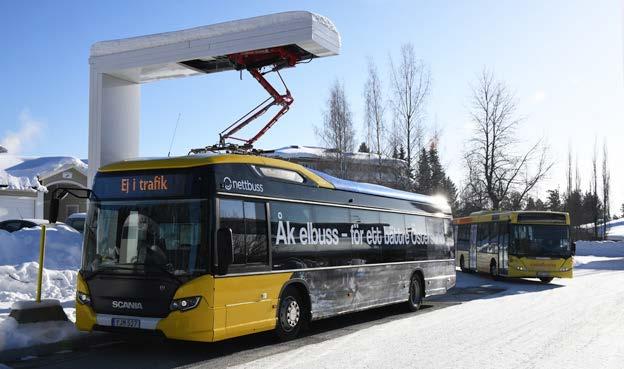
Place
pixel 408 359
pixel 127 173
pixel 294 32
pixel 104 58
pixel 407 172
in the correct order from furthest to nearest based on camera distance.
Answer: pixel 407 172
pixel 104 58
pixel 294 32
pixel 127 173
pixel 408 359

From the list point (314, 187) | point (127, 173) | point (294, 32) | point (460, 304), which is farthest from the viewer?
point (460, 304)

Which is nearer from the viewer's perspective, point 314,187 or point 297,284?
point 297,284

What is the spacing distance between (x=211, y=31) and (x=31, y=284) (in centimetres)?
724

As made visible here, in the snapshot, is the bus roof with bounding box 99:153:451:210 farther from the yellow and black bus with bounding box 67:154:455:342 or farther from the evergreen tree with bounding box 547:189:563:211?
the evergreen tree with bounding box 547:189:563:211

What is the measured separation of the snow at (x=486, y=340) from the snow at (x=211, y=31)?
6834mm

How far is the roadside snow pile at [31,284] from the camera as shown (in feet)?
43.5

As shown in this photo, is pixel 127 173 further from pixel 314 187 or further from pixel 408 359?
pixel 408 359

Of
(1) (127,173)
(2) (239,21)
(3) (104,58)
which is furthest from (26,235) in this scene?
(1) (127,173)

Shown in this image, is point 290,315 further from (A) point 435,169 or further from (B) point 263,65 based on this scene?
(A) point 435,169

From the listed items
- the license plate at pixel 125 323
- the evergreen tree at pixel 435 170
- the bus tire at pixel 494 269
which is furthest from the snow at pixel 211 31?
the evergreen tree at pixel 435 170

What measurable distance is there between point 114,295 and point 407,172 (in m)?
24.7

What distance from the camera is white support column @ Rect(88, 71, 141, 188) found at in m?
14.5

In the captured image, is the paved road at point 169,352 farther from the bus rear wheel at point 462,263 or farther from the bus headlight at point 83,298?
the bus rear wheel at point 462,263

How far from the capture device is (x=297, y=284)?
10.6m
